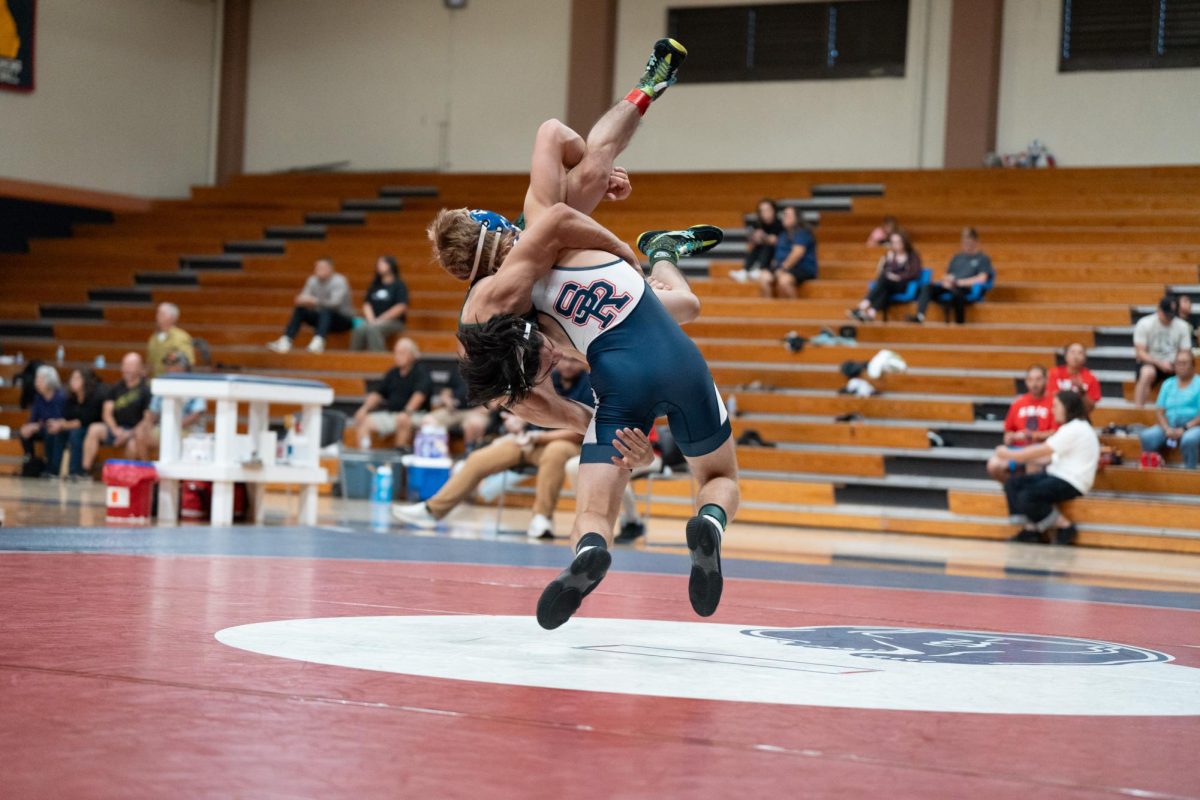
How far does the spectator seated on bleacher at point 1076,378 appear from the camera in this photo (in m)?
10.5

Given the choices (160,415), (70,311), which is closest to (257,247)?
(70,311)

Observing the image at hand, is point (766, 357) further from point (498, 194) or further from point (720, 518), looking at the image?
point (720, 518)

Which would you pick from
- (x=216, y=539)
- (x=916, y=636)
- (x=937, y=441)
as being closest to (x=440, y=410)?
(x=937, y=441)

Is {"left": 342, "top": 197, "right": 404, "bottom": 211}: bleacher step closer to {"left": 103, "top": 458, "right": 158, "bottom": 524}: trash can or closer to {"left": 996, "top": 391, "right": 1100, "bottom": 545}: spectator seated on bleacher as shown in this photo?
{"left": 996, "top": 391, "right": 1100, "bottom": 545}: spectator seated on bleacher

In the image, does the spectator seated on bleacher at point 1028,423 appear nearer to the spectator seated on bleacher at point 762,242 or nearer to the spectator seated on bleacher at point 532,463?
the spectator seated on bleacher at point 532,463

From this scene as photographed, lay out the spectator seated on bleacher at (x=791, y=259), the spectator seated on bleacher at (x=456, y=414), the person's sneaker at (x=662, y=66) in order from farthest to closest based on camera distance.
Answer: the spectator seated on bleacher at (x=791, y=259) < the spectator seated on bleacher at (x=456, y=414) < the person's sneaker at (x=662, y=66)

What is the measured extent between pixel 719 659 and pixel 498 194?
45.2 feet

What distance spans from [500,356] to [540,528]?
4.95 metres

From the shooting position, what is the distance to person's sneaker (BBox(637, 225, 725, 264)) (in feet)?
13.7

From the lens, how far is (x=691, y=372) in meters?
3.54

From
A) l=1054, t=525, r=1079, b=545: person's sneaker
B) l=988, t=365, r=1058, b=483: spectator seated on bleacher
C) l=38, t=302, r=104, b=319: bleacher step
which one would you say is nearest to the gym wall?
l=38, t=302, r=104, b=319: bleacher step

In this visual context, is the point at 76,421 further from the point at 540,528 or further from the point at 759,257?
the point at 759,257

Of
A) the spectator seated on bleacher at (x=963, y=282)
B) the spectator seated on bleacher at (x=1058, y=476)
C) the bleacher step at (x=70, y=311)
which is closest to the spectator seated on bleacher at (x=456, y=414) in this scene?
the spectator seated on bleacher at (x=1058, y=476)

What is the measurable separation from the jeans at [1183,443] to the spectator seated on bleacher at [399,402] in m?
5.69
